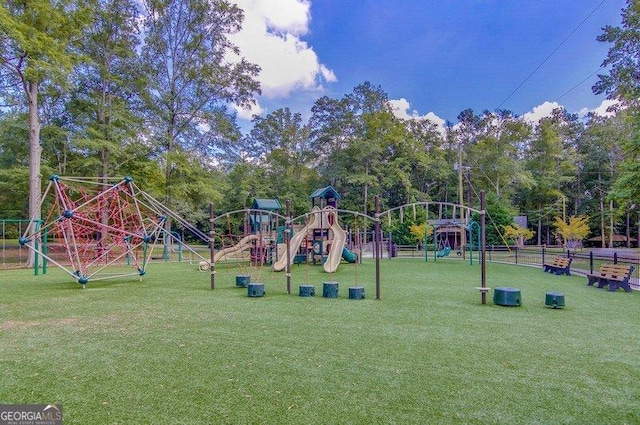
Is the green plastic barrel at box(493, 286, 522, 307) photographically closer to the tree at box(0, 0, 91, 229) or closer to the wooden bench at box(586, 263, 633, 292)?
the wooden bench at box(586, 263, 633, 292)

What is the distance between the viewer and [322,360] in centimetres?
462

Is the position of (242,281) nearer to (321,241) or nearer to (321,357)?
(321,357)

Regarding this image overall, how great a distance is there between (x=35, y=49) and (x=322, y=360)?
1979 cm

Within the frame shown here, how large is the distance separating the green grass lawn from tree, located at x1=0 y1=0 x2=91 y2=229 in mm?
12180

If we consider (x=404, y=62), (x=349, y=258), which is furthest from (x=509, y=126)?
(x=349, y=258)

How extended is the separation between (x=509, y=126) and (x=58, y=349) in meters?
50.2

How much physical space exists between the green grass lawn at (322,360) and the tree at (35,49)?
12180 millimetres

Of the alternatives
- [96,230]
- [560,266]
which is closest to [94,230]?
[96,230]

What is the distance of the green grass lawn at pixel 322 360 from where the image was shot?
3.36m

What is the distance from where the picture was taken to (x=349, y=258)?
1942 centimetres

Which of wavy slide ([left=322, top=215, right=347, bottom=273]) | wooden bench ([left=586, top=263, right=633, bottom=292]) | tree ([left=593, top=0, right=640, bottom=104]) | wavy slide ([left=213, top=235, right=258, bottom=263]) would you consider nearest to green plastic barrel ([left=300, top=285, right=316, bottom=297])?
wavy slide ([left=322, top=215, right=347, bottom=273])

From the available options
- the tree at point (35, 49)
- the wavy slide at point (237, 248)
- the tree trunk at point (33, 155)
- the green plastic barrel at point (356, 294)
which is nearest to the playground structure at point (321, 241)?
the wavy slide at point (237, 248)

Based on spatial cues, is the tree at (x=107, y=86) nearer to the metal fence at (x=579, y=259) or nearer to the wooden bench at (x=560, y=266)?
the metal fence at (x=579, y=259)

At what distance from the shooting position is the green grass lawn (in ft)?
11.0
